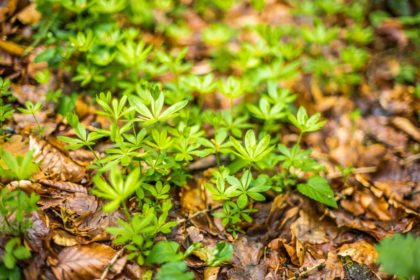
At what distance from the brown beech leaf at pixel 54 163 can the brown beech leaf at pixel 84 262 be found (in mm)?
504

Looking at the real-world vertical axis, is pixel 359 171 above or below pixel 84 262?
below

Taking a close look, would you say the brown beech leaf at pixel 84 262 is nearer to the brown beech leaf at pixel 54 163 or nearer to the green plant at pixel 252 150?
the brown beech leaf at pixel 54 163

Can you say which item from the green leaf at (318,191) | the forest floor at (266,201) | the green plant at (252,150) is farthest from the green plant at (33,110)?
the green leaf at (318,191)

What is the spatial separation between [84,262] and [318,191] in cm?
138

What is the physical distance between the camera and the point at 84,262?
1687mm


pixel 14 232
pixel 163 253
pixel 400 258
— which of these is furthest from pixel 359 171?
pixel 14 232

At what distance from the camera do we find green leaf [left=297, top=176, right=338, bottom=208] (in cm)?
211

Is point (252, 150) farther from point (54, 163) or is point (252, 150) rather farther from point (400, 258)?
point (54, 163)

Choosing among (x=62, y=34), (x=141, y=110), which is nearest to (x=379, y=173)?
(x=141, y=110)

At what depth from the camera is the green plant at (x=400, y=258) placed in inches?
59.6

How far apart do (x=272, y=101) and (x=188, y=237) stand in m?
1.18

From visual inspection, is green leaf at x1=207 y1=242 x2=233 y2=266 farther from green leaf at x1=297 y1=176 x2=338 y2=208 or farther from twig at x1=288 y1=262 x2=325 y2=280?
green leaf at x1=297 y1=176 x2=338 y2=208

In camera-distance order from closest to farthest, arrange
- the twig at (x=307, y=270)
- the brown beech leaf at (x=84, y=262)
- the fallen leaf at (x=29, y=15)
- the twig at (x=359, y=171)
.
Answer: the brown beech leaf at (x=84, y=262), the twig at (x=307, y=270), the twig at (x=359, y=171), the fallen leaf at (x=29, y=15)

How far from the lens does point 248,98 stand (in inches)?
118
